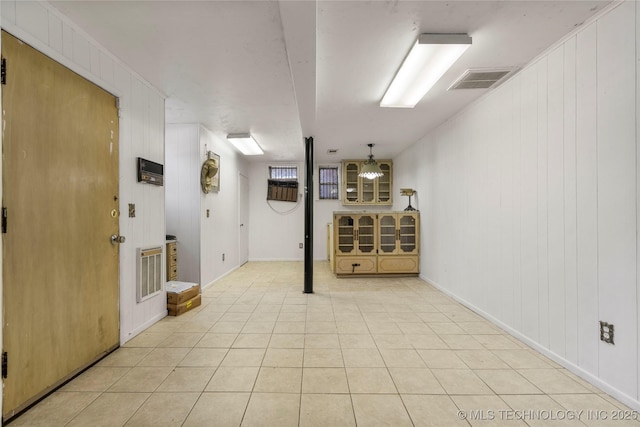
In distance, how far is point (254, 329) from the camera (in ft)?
9.02

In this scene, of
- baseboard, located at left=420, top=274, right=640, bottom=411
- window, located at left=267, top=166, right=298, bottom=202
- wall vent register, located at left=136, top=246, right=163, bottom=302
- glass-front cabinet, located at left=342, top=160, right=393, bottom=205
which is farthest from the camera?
window, located at left=267, top=166, right=298, bottom=202

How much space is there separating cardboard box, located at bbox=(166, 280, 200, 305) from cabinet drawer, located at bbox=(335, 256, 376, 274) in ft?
8.14

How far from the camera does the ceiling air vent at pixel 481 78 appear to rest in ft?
8.20

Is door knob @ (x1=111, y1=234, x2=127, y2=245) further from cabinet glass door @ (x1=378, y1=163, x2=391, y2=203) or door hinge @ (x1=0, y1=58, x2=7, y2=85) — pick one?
cabinet glass door @ (x1=378, y1=163, x2=391, y2=203)

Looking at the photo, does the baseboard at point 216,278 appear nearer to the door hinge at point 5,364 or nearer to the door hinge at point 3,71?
the door hinge at point 5,364

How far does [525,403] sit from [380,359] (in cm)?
92

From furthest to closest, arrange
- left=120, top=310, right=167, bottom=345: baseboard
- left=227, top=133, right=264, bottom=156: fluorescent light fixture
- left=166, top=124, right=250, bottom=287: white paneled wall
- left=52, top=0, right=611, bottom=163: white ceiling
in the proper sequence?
left=227, top=133, right=264, bottom=156: fluorescent light fixture → left=166, top=124, right=250, bottom=287: white paneled wall → left=120, top=310, right=167, bottom=345: baseboard → left=52, top=0, right=611, bottom=163: white ceiling

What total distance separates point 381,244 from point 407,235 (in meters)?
0.50

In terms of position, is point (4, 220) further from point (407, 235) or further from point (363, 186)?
point (363, 186)

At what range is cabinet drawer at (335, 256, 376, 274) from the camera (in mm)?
5020

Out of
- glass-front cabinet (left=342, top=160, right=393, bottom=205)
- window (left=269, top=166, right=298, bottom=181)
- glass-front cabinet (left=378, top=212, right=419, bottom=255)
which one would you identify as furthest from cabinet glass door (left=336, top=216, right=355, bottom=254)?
window (left=269, top=166, right=298, bottom=181)

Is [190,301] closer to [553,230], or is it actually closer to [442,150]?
[553,230]

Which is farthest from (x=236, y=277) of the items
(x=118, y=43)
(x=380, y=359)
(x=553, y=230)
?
(x=553, y=230)

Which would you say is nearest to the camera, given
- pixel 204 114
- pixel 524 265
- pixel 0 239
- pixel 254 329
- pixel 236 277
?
pixel 0 239
